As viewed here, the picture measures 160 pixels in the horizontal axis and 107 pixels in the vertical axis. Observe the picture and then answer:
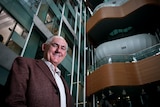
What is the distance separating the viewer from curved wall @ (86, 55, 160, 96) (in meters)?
6.05

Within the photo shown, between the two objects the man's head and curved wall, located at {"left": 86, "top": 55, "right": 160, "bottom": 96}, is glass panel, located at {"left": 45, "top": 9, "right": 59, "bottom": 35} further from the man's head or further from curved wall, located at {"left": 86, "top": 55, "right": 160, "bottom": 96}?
the man's head

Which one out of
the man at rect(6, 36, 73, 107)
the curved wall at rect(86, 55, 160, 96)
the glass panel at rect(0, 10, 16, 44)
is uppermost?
the glass panel at rect(0, 10, 16, 44)

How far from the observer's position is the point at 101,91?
6605 mm

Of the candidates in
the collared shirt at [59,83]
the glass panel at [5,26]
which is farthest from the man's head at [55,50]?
the glass panel at [5,26]

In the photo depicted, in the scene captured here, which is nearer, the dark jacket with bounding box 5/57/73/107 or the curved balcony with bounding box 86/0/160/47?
the dark jacket with bounding box 5/57/73/107

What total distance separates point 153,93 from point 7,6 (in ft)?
23.2

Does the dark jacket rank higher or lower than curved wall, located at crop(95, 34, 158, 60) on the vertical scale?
lower

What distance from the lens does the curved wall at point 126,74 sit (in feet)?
19.8

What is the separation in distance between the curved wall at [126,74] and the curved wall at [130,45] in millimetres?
1740

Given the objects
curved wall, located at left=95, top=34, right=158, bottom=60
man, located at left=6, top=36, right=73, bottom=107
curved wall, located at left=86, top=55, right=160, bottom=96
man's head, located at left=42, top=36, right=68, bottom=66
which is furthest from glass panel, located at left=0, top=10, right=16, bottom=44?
curved wall, located at left=95, top=34, right=158, bottom=60

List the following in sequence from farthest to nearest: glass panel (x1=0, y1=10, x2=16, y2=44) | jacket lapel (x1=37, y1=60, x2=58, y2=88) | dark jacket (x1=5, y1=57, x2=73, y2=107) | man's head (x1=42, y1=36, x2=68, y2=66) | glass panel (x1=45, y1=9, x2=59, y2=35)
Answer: glass panel (x1=45, y1=9, x2=59, y2=35)
glass panel (x1=0, y1=10, x2=16, y2=44)
man's head (x1=42, y1=36, x2=68, y2=66)
jacket lapel (x1=37, y1=60, x2=58, y2=88)
dark jacket (x1=5, y1=57, x2=73, y2=107)

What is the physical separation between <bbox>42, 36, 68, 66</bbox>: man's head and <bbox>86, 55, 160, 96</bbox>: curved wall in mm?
4824

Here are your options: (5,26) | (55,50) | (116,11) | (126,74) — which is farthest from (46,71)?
(116,11)

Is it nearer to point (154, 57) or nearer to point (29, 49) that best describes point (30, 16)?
point (29, 49)
